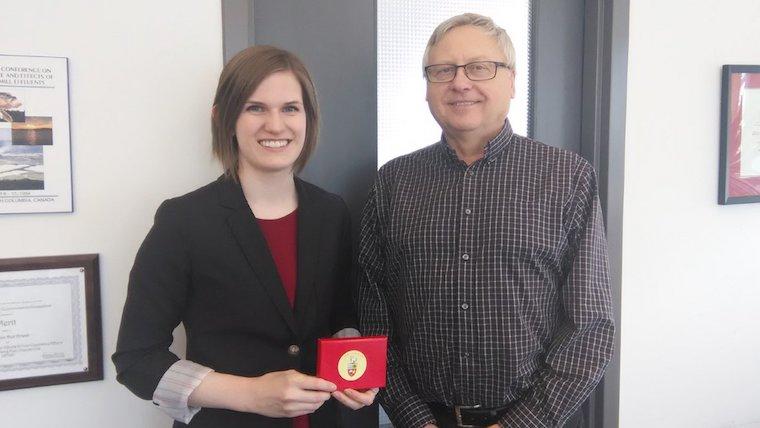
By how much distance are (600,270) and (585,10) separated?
0.91 meters

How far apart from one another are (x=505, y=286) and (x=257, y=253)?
0.56 metres

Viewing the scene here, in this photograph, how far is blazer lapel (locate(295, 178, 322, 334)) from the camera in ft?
4.09

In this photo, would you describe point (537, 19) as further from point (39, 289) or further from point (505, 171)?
point (39, 289)

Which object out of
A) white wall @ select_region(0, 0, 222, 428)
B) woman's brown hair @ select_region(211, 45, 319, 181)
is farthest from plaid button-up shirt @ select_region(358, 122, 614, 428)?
white wall @ select_region(0, 0, 222, 428)

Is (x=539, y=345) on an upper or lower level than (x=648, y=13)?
lower

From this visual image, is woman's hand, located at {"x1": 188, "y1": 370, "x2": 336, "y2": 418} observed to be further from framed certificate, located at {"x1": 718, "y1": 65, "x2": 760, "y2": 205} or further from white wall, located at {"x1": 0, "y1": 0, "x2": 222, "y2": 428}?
framed certificate, located at {"x1": 718, "y1": 65, "x2": 760, "y2": 205}

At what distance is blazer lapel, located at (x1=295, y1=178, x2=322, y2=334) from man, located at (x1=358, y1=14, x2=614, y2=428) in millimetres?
205

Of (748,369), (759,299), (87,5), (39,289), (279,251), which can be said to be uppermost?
(87,5)

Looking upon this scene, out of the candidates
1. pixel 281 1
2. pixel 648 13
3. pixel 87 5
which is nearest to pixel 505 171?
pixel 281 1

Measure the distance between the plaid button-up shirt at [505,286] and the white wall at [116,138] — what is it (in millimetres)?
595

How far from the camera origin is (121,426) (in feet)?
4.76

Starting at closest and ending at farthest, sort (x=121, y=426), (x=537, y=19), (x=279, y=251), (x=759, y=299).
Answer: (x=279, y=251) → (x=121, y=426) → (x=537, y=19) → (x=759, y=299)

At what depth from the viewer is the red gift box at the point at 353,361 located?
3.61 feet

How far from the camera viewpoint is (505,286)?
50.8 inches
